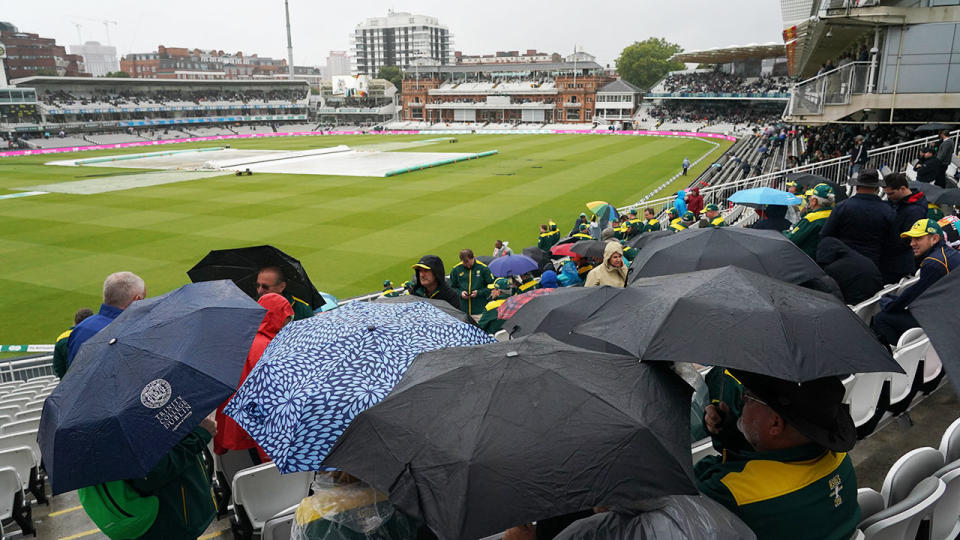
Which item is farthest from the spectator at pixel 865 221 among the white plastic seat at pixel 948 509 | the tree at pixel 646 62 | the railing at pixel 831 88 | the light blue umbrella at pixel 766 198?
the tree at pixel 646 62

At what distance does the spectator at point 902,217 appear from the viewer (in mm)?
6906

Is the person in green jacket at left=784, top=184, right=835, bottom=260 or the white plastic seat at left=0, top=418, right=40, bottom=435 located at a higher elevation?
the person in green jacket at left=784, top=184, right=835, bottom=260

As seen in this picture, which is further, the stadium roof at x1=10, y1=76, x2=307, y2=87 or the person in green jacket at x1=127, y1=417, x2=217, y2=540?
the stadium roof at x1=10, y1=76, x2=307, y2=87

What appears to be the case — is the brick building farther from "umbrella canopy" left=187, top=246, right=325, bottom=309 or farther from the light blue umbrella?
the light blue umbrella

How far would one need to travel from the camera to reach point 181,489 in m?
3.41

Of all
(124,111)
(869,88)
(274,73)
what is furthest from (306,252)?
(274,73)

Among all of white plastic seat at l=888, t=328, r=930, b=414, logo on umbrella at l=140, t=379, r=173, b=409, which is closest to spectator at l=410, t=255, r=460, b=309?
logo on umbrella at l=140, t=379, r=173, b=409

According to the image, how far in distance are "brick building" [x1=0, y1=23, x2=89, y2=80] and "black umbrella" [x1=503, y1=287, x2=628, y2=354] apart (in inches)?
5491

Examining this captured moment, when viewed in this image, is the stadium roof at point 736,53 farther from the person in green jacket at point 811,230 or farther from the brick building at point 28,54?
the brick building at point 28,54

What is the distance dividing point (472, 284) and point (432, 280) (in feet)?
5.47

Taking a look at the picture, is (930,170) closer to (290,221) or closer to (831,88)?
(831,88)

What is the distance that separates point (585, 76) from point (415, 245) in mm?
77068

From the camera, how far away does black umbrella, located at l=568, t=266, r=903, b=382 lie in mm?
2635

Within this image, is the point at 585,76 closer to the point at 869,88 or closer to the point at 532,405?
the point at 869,88
